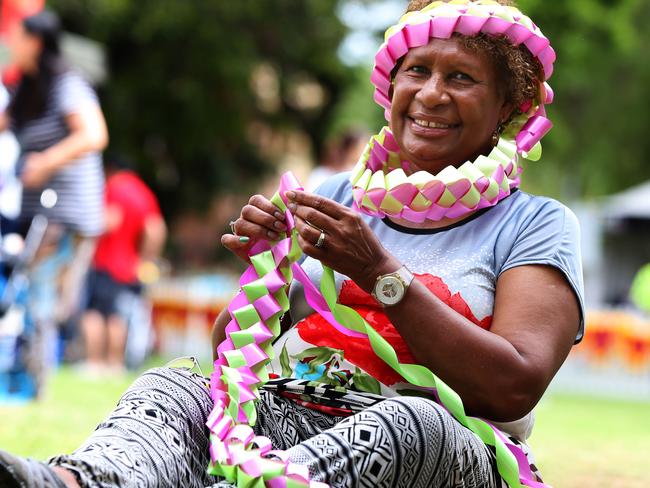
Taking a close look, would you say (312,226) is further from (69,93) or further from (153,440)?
(69,93)

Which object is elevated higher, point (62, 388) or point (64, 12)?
point (64, 12)

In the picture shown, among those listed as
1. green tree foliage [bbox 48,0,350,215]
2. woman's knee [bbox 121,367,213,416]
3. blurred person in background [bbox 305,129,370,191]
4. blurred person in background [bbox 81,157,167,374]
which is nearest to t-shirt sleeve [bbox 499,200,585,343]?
woman's knee [bbox 121,367,213,416]

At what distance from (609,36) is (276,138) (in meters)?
8.51

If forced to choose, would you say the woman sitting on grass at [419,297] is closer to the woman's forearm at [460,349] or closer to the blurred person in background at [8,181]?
the woman's forearm at [460,349]

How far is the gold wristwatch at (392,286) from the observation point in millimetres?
2465

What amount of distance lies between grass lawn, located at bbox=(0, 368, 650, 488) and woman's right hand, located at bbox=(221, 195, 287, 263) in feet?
6.30

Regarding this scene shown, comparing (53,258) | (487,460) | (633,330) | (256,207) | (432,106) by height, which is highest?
(432,106)

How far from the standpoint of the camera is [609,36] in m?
18.4

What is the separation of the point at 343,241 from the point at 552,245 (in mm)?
558

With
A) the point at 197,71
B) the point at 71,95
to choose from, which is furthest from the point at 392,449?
the point at 197,71

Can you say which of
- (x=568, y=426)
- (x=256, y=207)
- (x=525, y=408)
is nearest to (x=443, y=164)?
(x=256, y=207)

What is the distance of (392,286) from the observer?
8.11ft

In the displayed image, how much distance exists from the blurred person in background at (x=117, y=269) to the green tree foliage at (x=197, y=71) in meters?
6.74

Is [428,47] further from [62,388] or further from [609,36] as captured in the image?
[609,36]
